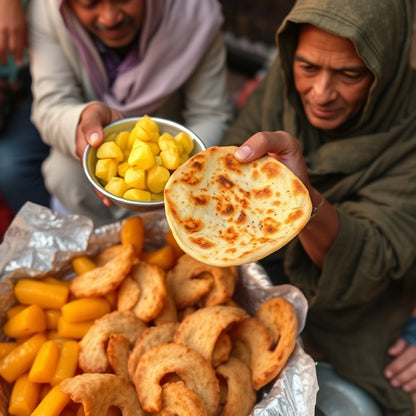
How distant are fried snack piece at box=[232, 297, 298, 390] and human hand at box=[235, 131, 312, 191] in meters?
0.30

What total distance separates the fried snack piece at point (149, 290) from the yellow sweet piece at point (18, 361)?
24 cm

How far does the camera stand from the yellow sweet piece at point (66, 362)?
1.08 meters

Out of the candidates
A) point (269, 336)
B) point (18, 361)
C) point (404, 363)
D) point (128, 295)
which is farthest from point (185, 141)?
point (404, 363)

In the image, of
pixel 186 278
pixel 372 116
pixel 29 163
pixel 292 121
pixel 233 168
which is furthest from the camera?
pixel 29 163

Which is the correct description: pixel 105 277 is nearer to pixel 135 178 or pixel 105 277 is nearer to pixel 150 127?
pixel 135 178

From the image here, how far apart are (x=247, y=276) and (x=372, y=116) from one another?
582 millimetres

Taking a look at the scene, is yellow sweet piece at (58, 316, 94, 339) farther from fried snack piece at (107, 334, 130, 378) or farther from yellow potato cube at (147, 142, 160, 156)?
yellow potato cube at (147, 142, 160, 156)

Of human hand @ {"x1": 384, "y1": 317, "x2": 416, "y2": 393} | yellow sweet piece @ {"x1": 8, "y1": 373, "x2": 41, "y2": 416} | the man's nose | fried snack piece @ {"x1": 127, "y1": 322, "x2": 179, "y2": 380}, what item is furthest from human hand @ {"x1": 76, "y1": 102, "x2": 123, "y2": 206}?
human hand @ {"x1": 384, "y1": 317, "x2": 416, "y2": 393}

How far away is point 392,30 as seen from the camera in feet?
4.25

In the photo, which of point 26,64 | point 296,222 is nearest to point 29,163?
point 26,64

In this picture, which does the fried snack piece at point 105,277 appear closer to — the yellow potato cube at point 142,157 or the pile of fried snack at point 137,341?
the pile of fried snack at point 137,341

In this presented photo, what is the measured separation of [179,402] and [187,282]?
338mm

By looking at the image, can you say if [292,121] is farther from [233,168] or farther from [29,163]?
[29,163]

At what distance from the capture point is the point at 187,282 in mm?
1264
